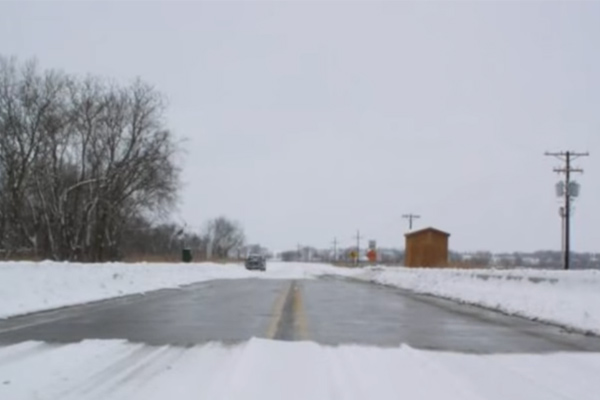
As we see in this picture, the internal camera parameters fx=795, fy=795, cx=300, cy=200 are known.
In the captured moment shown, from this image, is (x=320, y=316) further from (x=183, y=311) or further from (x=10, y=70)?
(x=10, y=70)

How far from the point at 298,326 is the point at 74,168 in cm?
6049

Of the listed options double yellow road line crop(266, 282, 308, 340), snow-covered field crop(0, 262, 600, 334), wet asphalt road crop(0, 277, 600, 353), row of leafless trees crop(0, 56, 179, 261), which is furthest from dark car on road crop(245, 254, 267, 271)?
wet asphalt road crop(0, 277, 600, 353)

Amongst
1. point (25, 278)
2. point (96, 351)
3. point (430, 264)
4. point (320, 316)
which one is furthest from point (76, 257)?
point (96, 351)

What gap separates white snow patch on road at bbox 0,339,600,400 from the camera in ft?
27.1

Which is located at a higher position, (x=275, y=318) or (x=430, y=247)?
(x=430, y=247)

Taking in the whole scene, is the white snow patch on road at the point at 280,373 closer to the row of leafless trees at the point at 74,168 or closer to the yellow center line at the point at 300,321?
the yellow center line at the point at 300,321

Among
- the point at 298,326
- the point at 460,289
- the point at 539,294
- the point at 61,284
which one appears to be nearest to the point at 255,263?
the point at 460,289

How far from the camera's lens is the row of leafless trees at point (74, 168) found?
66.1 m

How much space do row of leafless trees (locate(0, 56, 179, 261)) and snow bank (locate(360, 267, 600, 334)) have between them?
1599 inches

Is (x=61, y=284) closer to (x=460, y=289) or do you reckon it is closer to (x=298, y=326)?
(x=298, y=326)

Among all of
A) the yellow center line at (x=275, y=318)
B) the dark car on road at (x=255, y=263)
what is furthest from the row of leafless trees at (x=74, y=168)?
the yellow center line at (x=275, y=318)

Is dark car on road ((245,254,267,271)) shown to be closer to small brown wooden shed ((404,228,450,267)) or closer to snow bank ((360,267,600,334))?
small brown wooden shed ((404,228,450,267))

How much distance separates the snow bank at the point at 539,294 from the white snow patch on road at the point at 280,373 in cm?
702

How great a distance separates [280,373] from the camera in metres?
9.55
